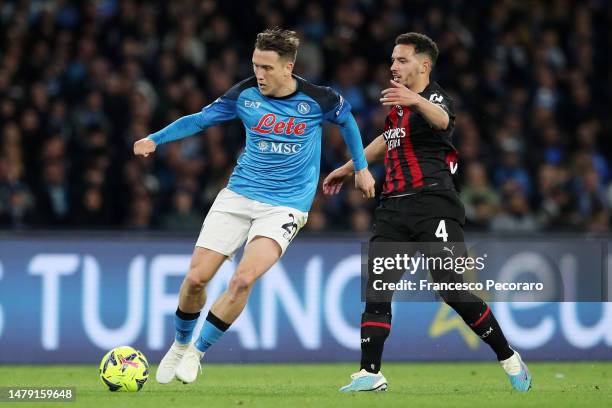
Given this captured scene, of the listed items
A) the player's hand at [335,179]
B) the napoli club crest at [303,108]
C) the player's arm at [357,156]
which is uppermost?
the napoli club crest at [303,108]

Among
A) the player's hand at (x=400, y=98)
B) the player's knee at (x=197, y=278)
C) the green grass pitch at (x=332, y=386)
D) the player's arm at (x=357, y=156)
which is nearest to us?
the green grass pitch at (x=332, y=386)

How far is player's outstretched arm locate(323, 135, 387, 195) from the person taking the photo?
859 cm

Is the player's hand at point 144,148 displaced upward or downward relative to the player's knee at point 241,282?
upward

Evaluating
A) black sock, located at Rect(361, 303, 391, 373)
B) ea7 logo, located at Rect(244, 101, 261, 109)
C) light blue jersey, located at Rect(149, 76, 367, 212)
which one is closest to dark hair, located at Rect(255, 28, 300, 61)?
light blue jersey, located at Rect(149, 76, 367, 212)

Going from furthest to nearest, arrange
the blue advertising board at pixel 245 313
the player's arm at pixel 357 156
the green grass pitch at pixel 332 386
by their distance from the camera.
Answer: the blue advertising board at pixel 245 313 < the player's arm at pixel 357 156 < the green grass pitch at pixel 332 386

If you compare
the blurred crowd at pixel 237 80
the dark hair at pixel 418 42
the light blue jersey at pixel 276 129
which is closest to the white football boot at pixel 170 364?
the light blue jersey at pixel 276 129

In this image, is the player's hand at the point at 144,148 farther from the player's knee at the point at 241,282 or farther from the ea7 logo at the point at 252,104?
the player's knee at the point at 241,282

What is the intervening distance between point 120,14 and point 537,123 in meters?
5.55

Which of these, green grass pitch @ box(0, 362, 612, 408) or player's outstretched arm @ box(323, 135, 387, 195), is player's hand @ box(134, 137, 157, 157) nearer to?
player's outstretched arm @ box(323, 135, 387, 195)

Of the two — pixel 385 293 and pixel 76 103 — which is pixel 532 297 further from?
pixel 76 103

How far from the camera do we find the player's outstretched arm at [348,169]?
28.2 feet

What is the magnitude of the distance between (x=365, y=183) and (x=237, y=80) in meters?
7.25

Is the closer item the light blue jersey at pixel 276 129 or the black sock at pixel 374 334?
the black sock at pixel 374 334

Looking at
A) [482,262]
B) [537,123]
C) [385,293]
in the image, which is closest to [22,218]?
[482,262]
